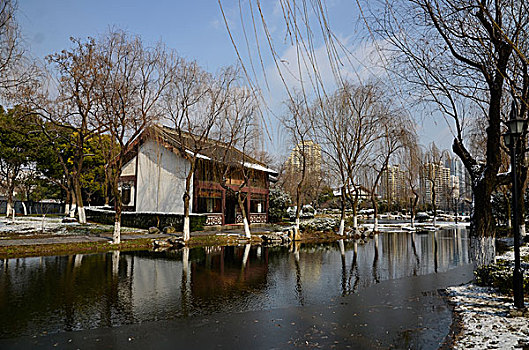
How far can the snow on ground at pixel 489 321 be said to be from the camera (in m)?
4.80

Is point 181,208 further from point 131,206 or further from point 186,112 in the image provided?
point 186,112

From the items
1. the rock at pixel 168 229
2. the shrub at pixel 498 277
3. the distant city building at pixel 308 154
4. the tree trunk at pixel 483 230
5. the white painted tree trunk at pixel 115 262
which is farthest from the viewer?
the rock at pixel 168 229

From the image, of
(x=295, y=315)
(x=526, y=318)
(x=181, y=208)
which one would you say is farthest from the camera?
(x=181, y=208)

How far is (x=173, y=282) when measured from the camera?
9.77m

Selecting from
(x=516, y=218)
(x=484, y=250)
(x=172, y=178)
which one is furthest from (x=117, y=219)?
(x=516, y=218)

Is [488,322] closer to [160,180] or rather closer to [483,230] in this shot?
[483,230]

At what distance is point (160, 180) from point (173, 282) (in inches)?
724

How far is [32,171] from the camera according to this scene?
3297cm

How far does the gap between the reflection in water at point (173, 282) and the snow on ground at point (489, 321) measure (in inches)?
Answer: 100

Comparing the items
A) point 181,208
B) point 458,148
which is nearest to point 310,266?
point 458,148

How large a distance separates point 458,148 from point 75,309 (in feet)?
32.1

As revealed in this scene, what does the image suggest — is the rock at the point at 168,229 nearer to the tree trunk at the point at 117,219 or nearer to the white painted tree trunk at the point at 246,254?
the tree trunk at the point at 117,219

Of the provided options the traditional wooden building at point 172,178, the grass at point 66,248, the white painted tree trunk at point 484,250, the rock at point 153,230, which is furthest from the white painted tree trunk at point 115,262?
the white painted tree trunk at point 484,250

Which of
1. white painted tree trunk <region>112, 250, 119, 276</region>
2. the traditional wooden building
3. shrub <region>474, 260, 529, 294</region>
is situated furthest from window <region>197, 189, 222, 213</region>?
shrub <region>474, 260, 529, 294</region>
